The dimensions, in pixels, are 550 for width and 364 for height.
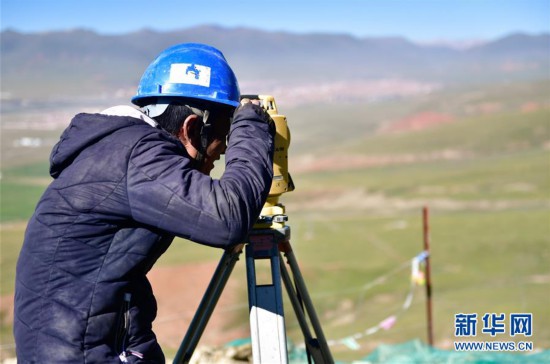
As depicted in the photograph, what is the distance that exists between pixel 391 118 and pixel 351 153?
34.3 m

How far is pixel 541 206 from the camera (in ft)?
97.6

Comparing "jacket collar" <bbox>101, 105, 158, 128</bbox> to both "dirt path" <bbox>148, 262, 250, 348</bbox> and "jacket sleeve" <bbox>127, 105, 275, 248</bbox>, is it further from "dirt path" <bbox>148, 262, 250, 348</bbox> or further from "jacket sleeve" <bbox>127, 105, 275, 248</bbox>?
"dirt path" <bbox>148, 262, 250, 348</bbox>

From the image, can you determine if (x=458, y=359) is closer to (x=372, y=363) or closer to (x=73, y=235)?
(x=372, y=363)

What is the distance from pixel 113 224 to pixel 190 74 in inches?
20.0

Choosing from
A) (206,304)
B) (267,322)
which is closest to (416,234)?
(206,304)

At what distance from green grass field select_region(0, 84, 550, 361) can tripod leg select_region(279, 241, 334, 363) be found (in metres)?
5.59

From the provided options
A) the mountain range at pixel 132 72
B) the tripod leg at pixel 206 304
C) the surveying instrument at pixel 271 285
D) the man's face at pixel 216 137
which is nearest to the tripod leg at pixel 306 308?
the surveying instrument at pixel 271 285

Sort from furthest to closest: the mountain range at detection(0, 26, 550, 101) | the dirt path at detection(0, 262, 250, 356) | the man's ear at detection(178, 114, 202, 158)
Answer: the mountain range at detection(0, 26, 550, 101)
the dirt path at detection(0, 262, 250, 356)
the man's ear at detection(178, 114, 202, 158)

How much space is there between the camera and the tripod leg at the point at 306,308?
2.56 metres

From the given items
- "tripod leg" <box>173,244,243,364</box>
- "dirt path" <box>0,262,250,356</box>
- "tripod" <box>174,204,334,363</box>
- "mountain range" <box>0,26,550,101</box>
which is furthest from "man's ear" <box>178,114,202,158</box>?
"mountain range" <box>0,26,550,101</box>

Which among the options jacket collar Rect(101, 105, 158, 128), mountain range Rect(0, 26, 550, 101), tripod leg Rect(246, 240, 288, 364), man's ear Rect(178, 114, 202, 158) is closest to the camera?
Answer: jacket collar Rect(101, 105, 158, 128)

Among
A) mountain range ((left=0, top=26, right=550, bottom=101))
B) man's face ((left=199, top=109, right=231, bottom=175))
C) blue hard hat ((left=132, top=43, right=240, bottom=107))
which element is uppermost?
mountain range ((left=0, top=26, right=550, bottom=101))

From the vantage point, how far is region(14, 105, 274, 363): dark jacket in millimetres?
1710

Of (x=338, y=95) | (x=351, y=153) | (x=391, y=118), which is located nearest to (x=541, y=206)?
(x=351, y=153)
